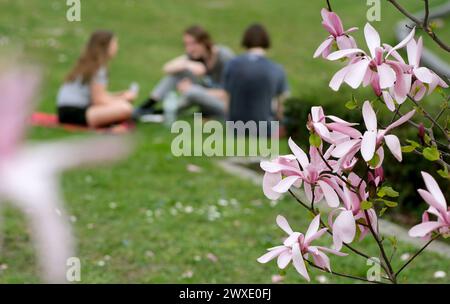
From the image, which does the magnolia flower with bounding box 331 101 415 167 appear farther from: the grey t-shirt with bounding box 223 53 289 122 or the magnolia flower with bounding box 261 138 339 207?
the grey t-shirt with bounding box 223 53 289 122

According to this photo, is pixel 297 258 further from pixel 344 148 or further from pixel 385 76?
pixel 385 76

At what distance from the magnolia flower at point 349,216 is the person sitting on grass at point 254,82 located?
23.7ft

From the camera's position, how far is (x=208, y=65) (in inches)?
423

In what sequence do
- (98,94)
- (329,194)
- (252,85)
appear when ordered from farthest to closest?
(252,85) → (98,94) → (329,194)

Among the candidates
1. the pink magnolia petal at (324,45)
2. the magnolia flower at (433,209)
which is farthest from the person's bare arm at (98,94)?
the magnolia flower at (433,209)

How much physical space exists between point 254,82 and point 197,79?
5.04ft

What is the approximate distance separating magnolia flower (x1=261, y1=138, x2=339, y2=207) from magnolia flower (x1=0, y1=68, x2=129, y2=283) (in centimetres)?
101

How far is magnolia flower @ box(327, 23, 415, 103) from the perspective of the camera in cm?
131

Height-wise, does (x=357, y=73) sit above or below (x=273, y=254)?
above

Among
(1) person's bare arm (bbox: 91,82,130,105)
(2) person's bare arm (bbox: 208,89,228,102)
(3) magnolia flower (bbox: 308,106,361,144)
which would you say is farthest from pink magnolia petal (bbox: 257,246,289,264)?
(2) person's bare arm (bbox: 208,89,228,102)

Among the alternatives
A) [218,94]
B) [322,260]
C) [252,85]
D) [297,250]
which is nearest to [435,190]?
[297,250]

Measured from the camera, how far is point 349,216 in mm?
1373

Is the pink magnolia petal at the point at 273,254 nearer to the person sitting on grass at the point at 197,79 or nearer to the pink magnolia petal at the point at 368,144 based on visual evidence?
the pink magnolia petal at the point at 368,144
